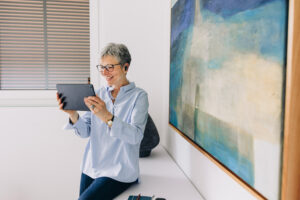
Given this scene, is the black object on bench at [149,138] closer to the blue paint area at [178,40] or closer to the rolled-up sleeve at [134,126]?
the blue paint area at [178,40]

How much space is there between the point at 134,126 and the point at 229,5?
2.20ft

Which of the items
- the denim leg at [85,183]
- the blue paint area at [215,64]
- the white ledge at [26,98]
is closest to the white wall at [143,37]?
the white ledge at [26,98]

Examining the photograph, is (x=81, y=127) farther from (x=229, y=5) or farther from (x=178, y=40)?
(x=229, y=5)

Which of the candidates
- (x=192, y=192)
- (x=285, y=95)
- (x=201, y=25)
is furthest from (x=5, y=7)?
(x=285, y=95)

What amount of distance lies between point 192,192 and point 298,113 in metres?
0.78

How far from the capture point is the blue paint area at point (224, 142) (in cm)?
70

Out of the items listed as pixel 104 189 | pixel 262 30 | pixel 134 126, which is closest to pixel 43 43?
pixel 134 126

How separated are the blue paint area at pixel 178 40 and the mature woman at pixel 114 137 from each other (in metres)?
0.28

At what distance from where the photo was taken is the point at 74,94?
1191mm

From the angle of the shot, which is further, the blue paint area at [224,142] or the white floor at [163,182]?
the white floor at [163,182]

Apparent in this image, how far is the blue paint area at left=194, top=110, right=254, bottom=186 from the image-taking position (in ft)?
2.30

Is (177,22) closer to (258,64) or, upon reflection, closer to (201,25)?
(201,25)

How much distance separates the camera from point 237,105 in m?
0.74

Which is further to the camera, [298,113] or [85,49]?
[85,49]
